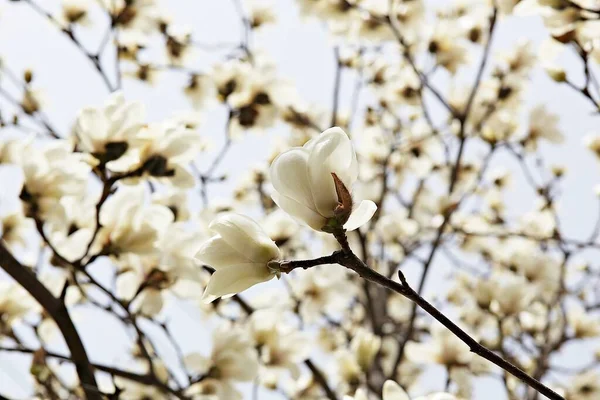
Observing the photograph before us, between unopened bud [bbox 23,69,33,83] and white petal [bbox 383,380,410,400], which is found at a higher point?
unopened bud [bbox 23,69,33,83]

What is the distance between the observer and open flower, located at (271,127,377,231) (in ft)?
1.54

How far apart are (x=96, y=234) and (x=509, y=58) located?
5.05 ft

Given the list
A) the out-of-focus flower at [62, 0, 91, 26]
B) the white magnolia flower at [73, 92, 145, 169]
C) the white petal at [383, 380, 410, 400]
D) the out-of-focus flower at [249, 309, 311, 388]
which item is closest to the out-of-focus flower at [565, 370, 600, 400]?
the out-of-focus flower at [249, 309, 311, 388]

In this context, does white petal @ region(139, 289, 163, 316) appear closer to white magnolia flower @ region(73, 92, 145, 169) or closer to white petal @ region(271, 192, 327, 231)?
white magnolia flower @ region(73, 92, 145, 169)

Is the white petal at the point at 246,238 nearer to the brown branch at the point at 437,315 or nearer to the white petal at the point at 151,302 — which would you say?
the brown branch at the point at 437,315

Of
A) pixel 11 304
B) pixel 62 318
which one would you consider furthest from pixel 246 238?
pixel 11 304

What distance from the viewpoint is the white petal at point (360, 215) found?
46cm

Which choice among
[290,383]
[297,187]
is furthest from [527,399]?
[297,187]

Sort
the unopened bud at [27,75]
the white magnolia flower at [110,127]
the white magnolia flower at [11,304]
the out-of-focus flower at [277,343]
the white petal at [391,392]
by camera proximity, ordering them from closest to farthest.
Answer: the white petal at [391,392] → the white magnolia flower at [110,127] → the white magnolia flower at [11,304] → the out-of-focus flower at [277,343] → the unopened bud at [27,75]

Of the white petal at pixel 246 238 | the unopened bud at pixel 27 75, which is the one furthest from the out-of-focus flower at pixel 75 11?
the white petal at pixel 246 238

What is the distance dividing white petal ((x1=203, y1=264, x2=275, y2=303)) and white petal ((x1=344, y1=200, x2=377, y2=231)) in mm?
78

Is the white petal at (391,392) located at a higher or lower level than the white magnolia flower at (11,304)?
lower

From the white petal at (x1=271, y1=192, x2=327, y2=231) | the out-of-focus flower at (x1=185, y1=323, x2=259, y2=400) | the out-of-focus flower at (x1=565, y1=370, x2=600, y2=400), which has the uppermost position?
the out-of-focus flower at (x1=565, y1=370, x2=600, y2=400)

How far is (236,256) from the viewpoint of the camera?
0.49 metres
